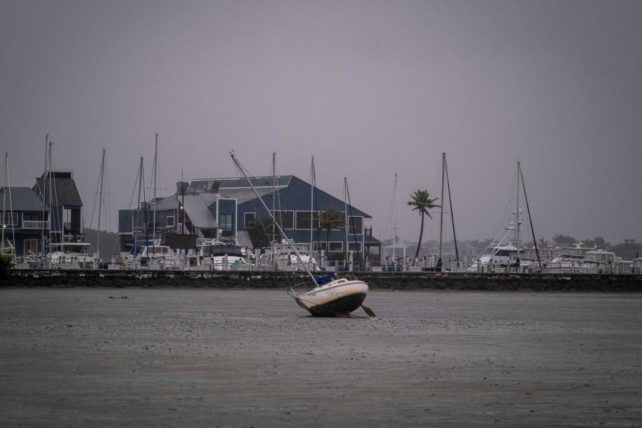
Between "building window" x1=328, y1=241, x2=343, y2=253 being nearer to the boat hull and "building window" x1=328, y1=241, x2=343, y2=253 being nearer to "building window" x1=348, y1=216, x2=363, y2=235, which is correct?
"building window" x1=348, y1=216, x2=363, y2=235

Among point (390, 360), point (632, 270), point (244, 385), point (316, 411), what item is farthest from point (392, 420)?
point (632, 270)

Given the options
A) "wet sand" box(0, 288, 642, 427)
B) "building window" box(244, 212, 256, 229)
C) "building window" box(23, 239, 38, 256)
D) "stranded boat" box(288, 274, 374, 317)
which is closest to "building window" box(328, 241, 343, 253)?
"building window" box(244, 212, 256, 229)

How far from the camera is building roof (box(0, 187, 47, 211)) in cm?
12581

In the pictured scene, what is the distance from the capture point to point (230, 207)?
460ft

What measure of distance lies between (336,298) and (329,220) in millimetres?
89473

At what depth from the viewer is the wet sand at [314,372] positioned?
61.2 ft

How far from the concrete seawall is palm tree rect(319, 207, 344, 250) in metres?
35.7

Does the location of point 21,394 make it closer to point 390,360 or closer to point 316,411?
point 316,411

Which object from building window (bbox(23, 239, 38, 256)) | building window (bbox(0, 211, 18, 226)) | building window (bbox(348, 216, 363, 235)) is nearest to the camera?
building window (bbox(0, 211, 18, 226))

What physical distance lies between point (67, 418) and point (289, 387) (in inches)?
203

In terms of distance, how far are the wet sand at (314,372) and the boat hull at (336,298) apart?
33.1 inches

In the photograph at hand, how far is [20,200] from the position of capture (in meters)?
128

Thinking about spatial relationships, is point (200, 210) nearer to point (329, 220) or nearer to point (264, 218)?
point (264, 218)

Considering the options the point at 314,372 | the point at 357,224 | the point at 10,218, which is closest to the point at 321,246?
the point at 357,224
